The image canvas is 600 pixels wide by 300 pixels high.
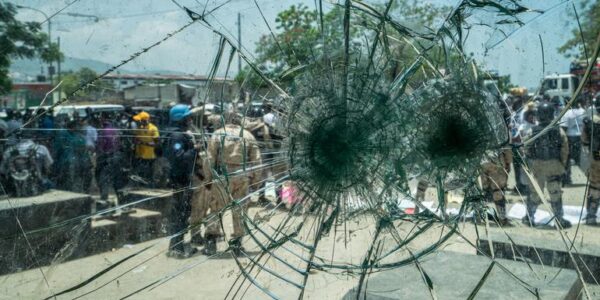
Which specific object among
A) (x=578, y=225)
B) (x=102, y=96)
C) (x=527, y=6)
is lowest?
(x=578, y=225)

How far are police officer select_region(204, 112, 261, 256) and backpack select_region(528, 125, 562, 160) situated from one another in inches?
50.4

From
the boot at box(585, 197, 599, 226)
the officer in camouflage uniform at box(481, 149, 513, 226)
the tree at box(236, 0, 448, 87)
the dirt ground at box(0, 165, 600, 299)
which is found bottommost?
the dirt ground at box(0, 165, 600, 299)

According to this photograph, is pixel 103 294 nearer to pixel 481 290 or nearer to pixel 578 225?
pixel 481 290

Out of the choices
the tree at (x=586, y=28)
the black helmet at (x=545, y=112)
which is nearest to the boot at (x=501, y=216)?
the black helmet at (x=545, y=112)

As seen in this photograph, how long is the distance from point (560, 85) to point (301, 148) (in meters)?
1.21

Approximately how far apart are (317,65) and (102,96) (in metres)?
0.99

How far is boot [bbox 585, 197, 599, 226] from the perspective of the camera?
2.82 meters

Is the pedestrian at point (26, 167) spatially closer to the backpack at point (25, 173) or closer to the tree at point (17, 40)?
the backpack at point (25, 173)

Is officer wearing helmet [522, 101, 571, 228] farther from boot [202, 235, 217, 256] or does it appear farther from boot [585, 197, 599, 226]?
boot [202, 235, 217, 256]

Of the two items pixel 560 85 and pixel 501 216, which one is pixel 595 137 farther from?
pixel 501 216

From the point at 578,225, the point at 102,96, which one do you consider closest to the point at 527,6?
the point at 578,225

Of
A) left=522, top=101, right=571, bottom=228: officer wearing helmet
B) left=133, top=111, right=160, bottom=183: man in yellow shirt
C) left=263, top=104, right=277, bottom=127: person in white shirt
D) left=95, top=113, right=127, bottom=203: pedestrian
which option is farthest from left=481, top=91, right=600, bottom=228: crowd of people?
left=95, top=113, right=127, bottom=203: pedestrian

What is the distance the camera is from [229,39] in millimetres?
2480

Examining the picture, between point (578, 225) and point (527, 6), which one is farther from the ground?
point (527, 6)
